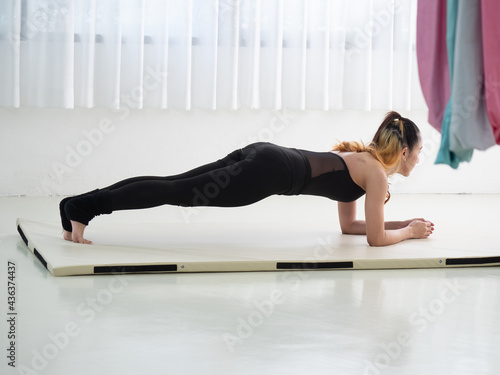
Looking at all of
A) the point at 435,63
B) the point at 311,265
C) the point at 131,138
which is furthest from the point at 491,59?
the point at 131,138

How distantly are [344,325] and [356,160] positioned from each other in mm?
1007

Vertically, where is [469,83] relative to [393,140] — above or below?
above

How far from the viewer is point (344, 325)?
1.94 meters

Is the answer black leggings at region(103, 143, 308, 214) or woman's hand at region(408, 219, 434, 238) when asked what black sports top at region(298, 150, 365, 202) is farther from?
woman's hand at region(408, 219, 434, 238)

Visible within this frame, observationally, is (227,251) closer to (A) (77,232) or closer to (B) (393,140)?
(A) (77,232)

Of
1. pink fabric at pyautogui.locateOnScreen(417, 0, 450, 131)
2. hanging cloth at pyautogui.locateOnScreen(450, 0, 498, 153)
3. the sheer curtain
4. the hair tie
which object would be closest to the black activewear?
the hair tie

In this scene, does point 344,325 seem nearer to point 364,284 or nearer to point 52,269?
point 364,284

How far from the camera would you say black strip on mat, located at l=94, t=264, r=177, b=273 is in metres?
2.40

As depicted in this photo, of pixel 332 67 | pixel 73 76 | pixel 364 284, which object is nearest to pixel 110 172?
pixel 73 76

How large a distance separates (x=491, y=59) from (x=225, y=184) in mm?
1263

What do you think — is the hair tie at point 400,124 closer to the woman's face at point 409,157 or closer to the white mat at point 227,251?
the woman's face at point 409,157

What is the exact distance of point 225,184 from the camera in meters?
2.67

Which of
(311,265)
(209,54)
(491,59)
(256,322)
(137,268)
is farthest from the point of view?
(209,54)

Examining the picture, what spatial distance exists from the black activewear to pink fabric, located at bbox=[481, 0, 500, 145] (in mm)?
1193
